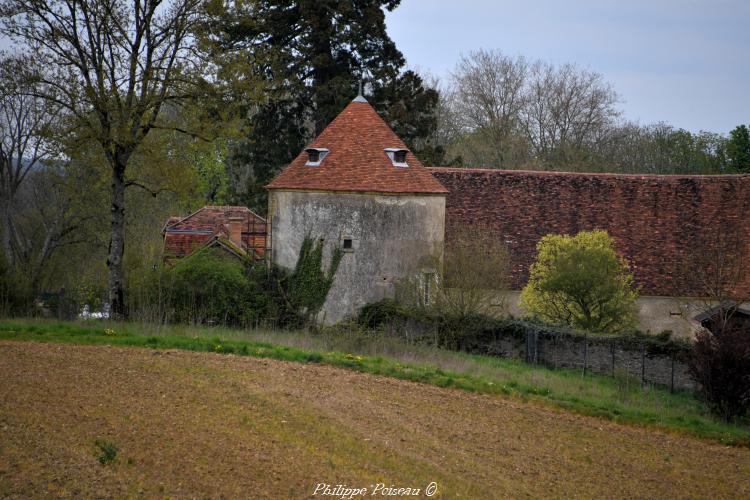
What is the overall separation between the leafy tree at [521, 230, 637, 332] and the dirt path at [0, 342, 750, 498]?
6859mm

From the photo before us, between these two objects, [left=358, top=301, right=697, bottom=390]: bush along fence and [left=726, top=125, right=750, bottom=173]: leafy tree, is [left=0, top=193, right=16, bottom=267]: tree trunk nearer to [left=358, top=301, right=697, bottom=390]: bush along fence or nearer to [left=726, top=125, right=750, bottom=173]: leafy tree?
[left=358, top=301, right=697, bottom=390]: bush along fence

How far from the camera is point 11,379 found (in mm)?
12219

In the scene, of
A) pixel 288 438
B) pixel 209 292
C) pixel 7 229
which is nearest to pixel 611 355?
pixel 209 292

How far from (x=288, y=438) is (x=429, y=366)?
6.66 m

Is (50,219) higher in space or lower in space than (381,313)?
higher

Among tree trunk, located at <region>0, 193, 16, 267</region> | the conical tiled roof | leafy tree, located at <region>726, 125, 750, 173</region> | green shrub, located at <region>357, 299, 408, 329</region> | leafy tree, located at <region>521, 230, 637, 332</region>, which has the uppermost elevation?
leafy tree, located at <region>726, 125, 750, 173</region>

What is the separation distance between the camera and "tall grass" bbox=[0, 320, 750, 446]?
596 inches

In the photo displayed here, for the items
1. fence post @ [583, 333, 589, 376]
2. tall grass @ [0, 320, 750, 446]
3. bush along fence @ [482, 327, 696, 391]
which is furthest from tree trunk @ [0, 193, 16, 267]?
fence post @ [583, 333, 589, 376]

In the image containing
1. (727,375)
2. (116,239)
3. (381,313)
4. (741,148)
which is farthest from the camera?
(741,148)

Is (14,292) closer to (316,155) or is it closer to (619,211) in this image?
(316,155)

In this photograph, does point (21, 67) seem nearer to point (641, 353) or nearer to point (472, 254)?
point (472, 254)

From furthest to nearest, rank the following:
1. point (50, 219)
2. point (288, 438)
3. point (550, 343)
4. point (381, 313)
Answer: point (50, 219)
point (381, 313)
point (550, 343)
point (288, 438)

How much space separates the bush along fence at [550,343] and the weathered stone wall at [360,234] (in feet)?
2.56

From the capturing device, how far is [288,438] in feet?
34.7
